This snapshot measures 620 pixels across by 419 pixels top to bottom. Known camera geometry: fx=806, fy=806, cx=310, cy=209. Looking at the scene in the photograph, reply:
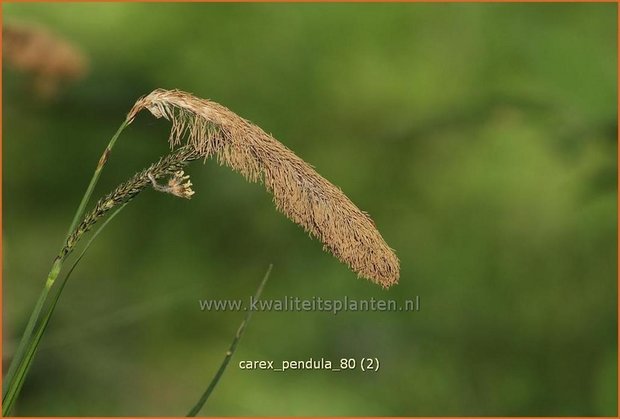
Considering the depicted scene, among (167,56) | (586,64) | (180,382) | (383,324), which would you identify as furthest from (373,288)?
(167,56)

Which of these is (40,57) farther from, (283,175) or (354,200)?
(283,175)

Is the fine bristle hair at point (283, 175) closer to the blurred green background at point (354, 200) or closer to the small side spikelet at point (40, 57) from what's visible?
the small side spikelet at point (40, 57)

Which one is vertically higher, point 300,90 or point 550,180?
point 300,90

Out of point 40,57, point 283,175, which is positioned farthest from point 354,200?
point 283,175

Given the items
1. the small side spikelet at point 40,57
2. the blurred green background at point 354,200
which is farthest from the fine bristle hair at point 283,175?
the blurred green background at point 354,200

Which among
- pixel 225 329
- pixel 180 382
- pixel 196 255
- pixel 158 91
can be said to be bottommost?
pixel 158 91

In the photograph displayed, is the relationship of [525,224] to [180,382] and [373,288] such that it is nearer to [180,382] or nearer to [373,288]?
[373,288]
